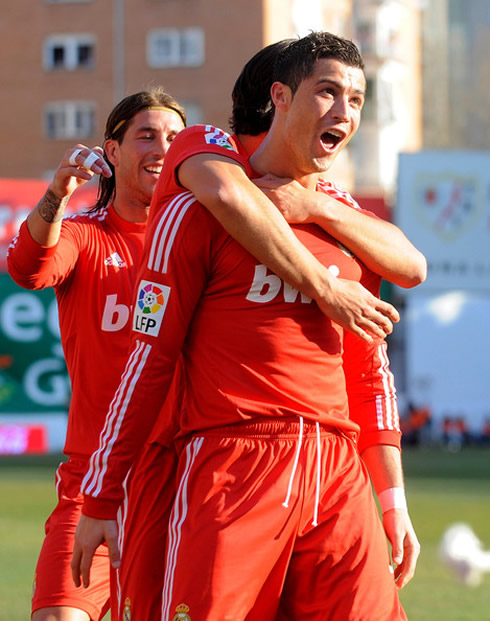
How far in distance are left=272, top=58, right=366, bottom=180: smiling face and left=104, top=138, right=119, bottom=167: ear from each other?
1.68 metres

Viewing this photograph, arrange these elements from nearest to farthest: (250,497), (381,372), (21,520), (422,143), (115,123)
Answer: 1. (250,497)
2. (381,372)
3. (115,123)
4. (21,520)
5. (422,143)

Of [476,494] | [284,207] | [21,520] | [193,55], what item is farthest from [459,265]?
[284,207]

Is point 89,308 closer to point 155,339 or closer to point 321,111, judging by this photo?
point 155,339

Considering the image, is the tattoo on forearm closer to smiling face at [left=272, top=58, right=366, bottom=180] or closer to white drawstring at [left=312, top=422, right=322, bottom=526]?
smiling face at [left=272, top=58, right=366, bottom=180]

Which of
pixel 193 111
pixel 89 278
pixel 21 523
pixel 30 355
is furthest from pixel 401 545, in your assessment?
pixel 193 111

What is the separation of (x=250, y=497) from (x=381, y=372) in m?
0.61

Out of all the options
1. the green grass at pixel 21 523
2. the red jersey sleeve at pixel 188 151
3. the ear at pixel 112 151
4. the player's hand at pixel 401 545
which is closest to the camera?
the red jersey sleeve at pixel 188 151

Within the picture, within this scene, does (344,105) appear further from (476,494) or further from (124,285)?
(476,494)

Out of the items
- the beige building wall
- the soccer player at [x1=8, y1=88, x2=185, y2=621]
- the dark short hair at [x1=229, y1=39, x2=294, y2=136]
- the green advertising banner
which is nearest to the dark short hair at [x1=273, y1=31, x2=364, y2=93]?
the dark short hair at [x1=229, y1=39, x2=294, y2=136]

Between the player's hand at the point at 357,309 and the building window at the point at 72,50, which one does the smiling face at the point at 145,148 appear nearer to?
the player's hand at the point at 357,309

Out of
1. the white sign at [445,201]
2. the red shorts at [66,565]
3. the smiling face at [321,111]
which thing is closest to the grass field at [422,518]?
the red shorts at [66,565]

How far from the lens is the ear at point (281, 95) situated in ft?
11.2

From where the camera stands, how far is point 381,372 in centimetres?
366

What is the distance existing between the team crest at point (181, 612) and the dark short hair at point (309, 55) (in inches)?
51.6
